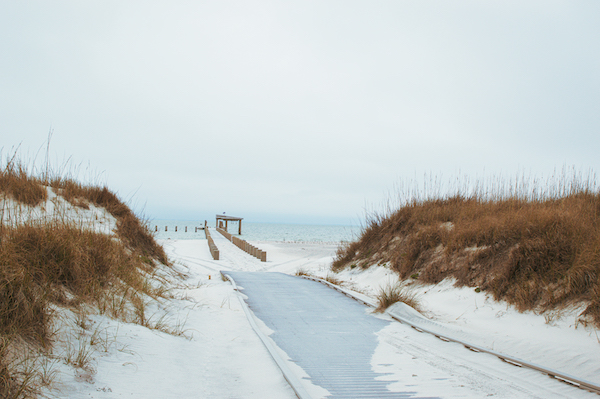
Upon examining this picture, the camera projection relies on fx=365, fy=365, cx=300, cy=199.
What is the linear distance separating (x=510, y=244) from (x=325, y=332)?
4.01 metres

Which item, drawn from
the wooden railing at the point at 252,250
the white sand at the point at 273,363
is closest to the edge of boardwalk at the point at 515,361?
the white sand at the point at 273,363

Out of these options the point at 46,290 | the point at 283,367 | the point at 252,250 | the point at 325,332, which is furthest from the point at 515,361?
the point at 252,250

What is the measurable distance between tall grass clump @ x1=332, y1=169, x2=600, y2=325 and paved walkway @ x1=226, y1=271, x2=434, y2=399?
7.14 ft

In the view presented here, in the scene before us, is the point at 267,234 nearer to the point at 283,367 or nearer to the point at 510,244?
the point at 510,244

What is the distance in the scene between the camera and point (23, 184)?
8883 mm

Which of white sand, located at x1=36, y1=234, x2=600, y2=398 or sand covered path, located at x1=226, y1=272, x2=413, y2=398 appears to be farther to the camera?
sand covered path, located at x1=226, y1=272, x2=413, y2=398

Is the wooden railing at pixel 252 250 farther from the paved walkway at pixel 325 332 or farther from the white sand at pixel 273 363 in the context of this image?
the white sand at pixel 273 363

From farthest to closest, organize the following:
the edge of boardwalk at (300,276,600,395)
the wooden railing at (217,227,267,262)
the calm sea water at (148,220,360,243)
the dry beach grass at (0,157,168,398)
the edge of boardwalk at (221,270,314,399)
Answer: the calm sea water at (148,220,360,243)
the wooden railing at (217,227,267,262)
the edge of boardwalk at (300,276,600,395)
the edge of boardwalk at (221,270,314,399)
the dry beach grass at (0,157,168,398)

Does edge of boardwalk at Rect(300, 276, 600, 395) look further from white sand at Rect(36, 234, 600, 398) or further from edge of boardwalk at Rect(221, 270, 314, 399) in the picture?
edge of boardwalk at Rect(221, 270, 314, 399)

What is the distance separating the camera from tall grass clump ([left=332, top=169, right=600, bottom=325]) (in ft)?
17.2

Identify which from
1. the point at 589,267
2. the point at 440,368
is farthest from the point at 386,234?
the point at 440,368

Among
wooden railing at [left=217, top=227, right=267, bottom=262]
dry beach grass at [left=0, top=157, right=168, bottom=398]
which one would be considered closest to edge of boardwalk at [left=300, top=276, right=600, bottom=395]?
dry beach grass at [left=0, top=157, right=168, bottom=398]

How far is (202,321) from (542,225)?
5.89 metres

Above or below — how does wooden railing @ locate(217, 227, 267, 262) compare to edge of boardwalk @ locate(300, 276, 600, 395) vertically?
below
